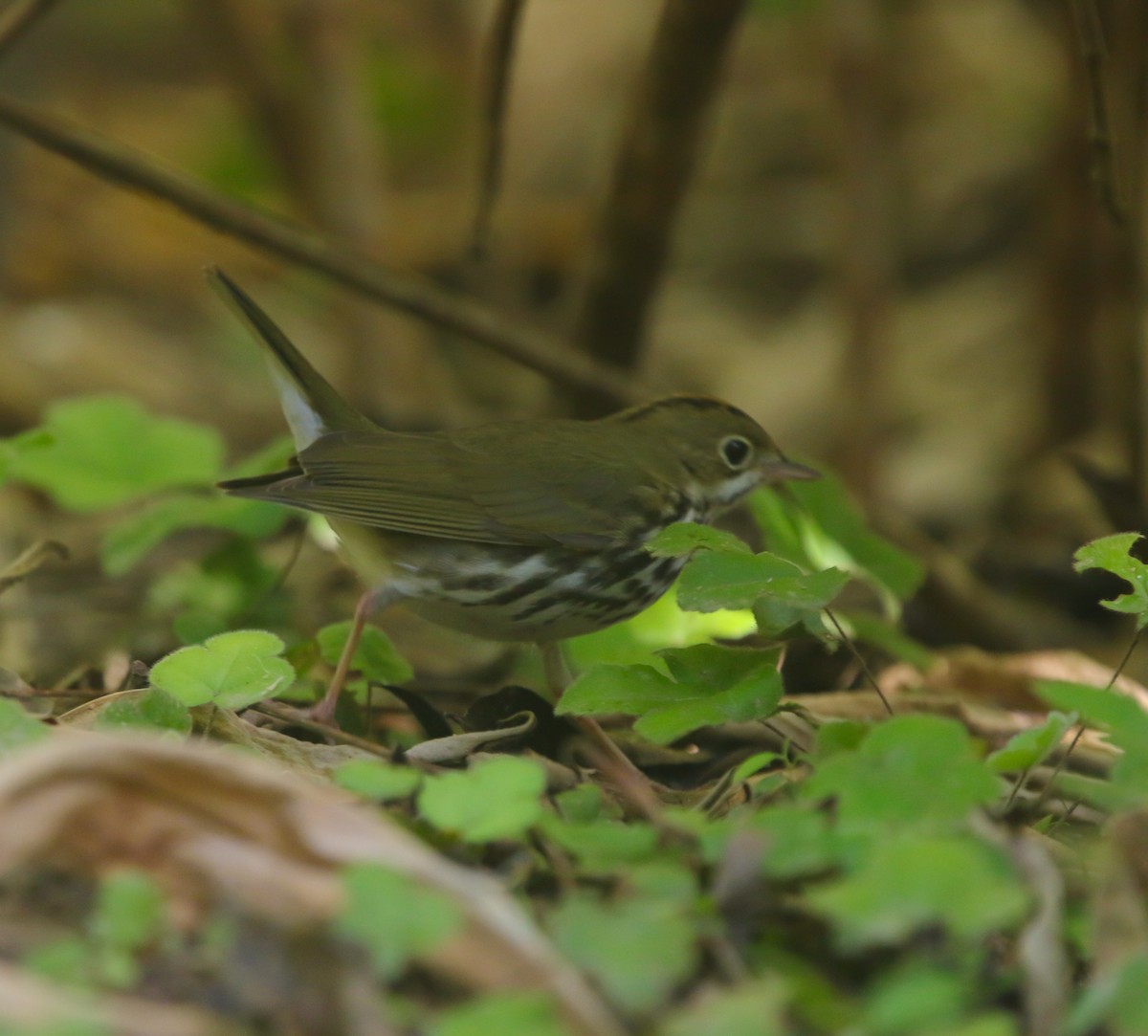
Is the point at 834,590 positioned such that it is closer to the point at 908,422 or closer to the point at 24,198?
the point at 908,422

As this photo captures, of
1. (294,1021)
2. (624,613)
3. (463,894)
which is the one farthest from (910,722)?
(624,613)

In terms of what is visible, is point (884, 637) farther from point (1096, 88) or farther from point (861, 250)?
point (861, 250)

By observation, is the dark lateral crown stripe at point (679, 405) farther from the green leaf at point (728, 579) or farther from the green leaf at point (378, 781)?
the green leaf at point (378, 781)

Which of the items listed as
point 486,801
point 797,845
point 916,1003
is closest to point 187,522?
point 486,801

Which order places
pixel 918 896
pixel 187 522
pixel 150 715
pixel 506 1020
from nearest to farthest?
pixel 506 1020 → pixel 918 896 → pixel 150 715 → pixel 187 522

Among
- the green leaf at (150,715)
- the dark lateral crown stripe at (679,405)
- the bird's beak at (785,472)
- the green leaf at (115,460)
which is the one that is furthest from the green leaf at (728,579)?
the green leaf at (115,460)

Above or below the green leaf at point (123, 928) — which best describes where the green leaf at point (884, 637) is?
below
